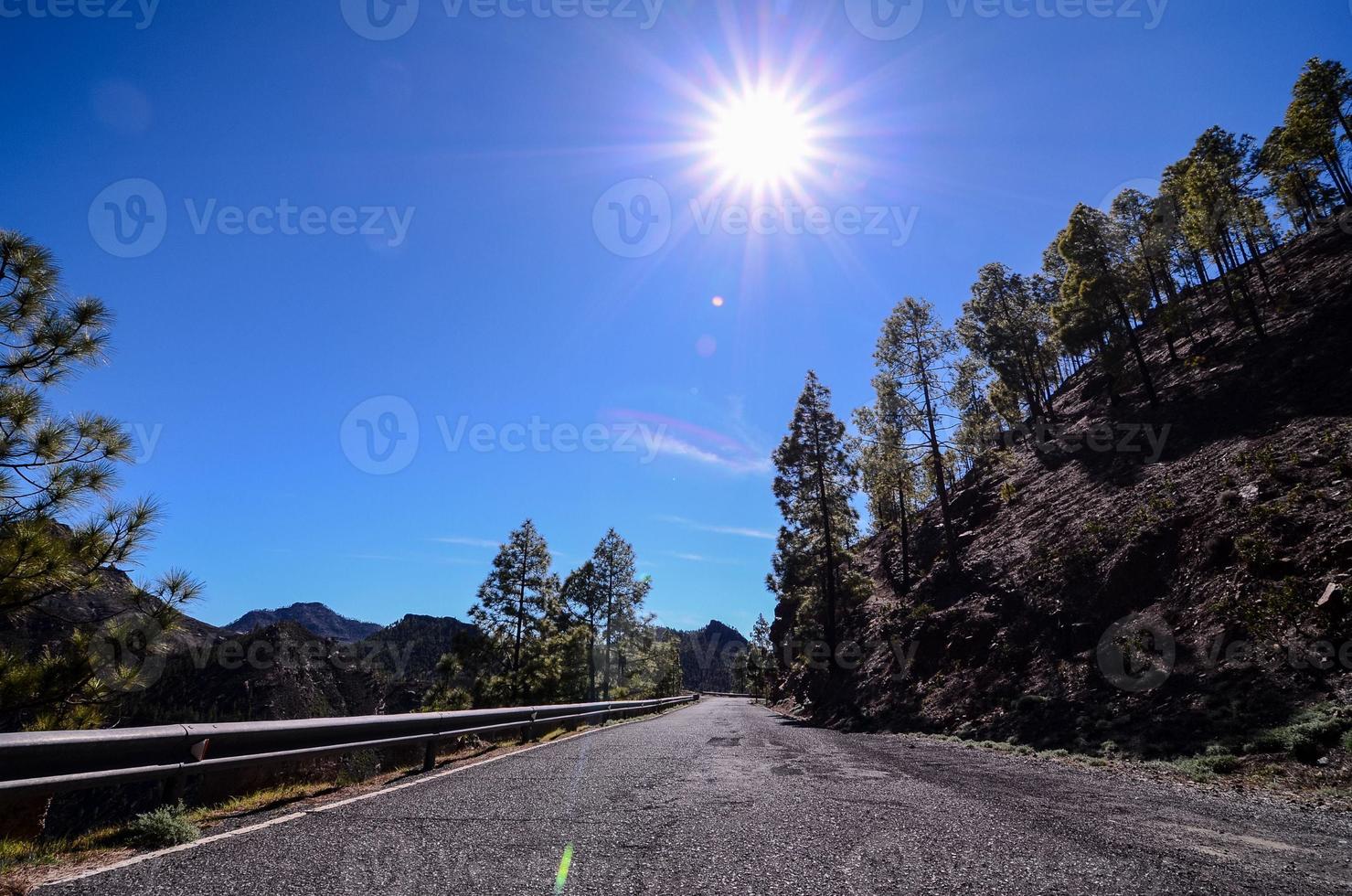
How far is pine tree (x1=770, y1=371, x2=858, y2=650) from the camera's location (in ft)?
92.3

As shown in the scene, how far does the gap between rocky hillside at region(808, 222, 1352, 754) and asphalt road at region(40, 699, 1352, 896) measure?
180 inches

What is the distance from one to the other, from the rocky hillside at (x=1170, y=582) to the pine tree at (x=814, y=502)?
2.92 metres

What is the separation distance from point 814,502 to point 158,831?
26.9 metres

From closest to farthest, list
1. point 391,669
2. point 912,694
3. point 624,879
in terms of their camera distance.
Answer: point 624,879 → point 912,694 → point 391,669

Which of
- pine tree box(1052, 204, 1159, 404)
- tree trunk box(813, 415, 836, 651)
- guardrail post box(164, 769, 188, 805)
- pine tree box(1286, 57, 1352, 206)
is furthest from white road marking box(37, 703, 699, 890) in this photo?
pine tree box(1286, 57, 1352, 206)

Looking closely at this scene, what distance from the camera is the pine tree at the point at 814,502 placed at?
28.1 metres

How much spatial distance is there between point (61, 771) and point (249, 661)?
299ft

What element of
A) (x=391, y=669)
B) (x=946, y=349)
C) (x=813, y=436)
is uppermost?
(x=946, y=349)

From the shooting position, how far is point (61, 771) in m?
3.51

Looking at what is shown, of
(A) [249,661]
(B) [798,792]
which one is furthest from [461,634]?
(A) [249,661]

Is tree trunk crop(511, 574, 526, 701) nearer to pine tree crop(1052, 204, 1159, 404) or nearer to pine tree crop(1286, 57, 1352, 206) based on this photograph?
pine tree crop(1052, 204, 1159, 404)

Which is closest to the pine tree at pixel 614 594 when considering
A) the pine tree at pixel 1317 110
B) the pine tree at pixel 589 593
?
the pine tree at pixel 589 593

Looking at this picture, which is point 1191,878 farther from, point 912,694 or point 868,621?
point 868,621

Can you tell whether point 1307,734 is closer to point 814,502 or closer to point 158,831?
point 158,831
